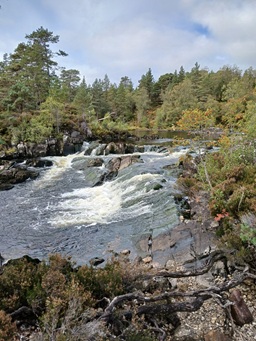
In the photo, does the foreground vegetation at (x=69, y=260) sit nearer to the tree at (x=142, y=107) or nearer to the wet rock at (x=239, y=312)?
the wet rock at (x=239, y=312)

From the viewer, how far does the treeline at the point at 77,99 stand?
23.8 m

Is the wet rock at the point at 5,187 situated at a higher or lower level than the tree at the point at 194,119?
lower

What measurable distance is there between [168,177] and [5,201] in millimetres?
9562

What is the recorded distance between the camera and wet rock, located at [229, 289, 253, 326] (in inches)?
170

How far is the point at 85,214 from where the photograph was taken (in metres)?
12.1

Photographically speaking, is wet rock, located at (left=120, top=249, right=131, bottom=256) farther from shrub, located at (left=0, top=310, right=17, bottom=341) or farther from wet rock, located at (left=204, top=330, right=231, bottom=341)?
shrub, located at (left=0, top=310, right=17, bottom=341)

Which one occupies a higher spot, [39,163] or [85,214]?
[39,163]

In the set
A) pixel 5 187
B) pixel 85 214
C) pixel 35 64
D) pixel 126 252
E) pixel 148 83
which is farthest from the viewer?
pixel 148 83

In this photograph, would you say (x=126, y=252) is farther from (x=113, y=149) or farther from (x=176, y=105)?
(x=176, y=105)

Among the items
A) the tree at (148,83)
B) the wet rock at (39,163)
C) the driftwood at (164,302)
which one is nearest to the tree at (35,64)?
the wet rock at (39,163)

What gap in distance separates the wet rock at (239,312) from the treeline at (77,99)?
7927 millimetres

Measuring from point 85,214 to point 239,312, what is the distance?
8682mm

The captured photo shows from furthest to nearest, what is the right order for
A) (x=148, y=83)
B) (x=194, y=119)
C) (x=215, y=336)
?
(x=148, y=83), (x=194, y=119), (x=215, y=336)

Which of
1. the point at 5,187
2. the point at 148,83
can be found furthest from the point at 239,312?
the point at 148,83
